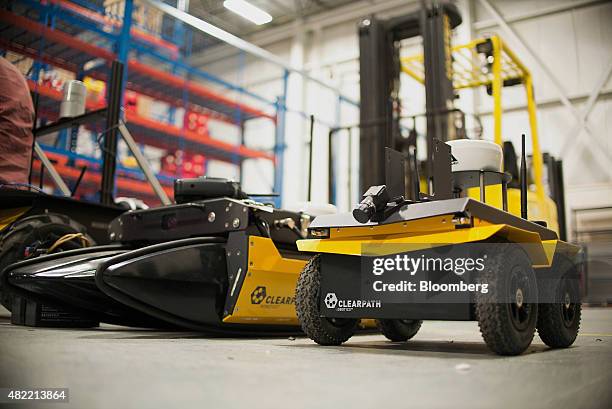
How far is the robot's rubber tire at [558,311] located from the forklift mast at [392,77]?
1.74m

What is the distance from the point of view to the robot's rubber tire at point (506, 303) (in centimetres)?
176

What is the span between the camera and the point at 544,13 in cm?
528

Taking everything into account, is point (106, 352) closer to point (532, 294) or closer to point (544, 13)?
point (532, 294)

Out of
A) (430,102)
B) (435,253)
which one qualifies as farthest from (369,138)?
(435,253)

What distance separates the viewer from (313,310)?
86.0 inches

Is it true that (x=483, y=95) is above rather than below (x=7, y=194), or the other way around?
above

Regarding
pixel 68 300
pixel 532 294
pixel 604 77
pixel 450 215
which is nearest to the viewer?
pixel 450 215

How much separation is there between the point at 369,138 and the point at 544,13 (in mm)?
2440

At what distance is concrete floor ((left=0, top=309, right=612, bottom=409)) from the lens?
1.01 meters

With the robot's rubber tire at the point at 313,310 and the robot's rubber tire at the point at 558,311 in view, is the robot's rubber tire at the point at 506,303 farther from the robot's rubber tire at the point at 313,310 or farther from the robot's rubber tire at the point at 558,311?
the robot's rubber tire at the point at 313,310

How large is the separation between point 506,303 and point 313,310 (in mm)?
735

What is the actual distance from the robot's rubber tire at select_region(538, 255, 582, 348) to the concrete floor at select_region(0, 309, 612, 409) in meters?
0.32

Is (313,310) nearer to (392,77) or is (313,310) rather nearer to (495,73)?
(392,77)

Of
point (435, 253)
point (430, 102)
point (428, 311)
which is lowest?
point (428, 311)
